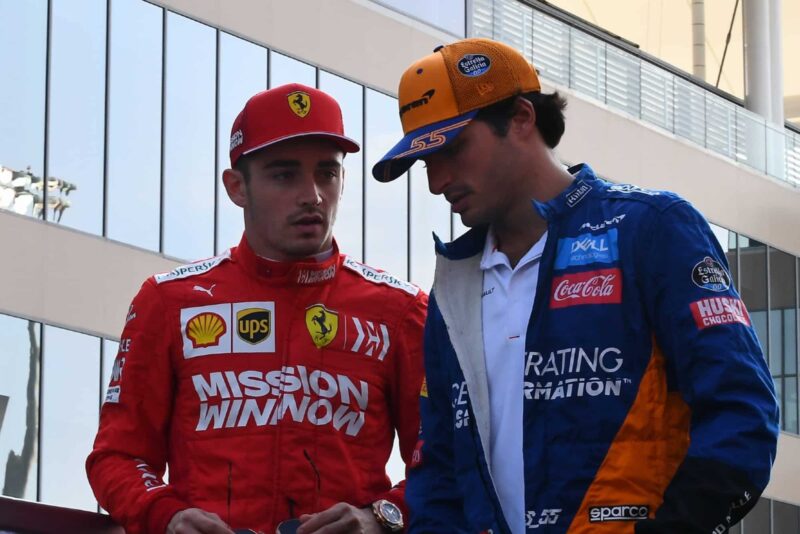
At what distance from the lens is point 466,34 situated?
31656 millimetres

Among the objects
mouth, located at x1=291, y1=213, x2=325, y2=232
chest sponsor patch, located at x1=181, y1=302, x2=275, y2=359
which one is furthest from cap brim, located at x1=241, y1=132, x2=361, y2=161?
chest sponsor patch, located at x1=181, y1=302, x2=275, y2=359

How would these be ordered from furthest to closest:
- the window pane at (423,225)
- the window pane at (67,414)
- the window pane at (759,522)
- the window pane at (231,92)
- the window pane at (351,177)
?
the window pane at (759,522), the window pane at (423,225), the window pane at (351,177), the window pane at (231,92), the window pane at (67,414)

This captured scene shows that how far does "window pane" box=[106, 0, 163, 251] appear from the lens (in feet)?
81.3

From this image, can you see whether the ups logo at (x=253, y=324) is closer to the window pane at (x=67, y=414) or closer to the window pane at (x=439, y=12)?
the window pane at (x=67, y=414)

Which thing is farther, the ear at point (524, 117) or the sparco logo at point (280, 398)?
the sparco logo at point (280, 398)

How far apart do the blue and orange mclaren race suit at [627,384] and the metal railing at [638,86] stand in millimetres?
27530

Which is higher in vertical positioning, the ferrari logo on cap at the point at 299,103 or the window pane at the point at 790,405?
the window pane at the point at 790,405

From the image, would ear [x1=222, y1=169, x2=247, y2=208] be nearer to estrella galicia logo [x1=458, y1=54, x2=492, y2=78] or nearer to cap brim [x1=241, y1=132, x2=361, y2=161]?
cap brim [x1=241, y1=132, x2=361, y2=161]

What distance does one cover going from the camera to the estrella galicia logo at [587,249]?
185 inches

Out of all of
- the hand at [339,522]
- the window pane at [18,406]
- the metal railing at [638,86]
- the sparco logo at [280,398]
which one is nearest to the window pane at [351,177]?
the metal railing at [638,86]

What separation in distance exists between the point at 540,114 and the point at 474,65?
0.22 meters

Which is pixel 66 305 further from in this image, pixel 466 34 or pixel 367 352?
pixel 367 352

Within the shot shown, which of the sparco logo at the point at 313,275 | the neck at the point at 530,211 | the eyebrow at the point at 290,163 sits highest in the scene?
the eyebrow at the point at 290,163

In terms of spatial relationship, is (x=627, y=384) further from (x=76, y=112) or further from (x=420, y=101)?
(x=76, y=112)
